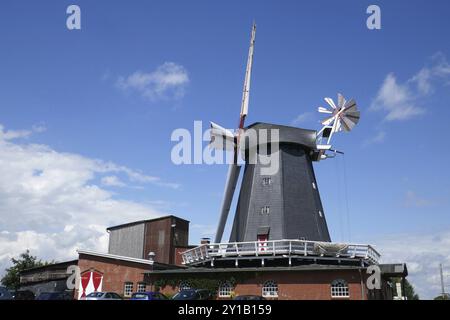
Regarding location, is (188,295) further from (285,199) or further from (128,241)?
(128,241)

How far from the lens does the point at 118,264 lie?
1369 inches

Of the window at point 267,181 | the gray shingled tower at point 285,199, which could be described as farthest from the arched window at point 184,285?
the window at point 267,181

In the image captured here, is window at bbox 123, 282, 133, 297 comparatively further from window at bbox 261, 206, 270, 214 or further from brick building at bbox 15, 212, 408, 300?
window at bbox 261, 206, 270, 214

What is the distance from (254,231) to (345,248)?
730cm

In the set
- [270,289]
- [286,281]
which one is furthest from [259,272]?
[286,281]

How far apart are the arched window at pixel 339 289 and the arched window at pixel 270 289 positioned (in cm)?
366

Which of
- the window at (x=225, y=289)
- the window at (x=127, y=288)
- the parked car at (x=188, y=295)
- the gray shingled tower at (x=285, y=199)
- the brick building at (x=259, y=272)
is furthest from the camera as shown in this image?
the window at (x=127, y=288)

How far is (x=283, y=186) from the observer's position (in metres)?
34.7

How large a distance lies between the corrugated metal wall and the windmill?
13.0 metres

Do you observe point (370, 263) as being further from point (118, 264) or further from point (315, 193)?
point (118, 264)

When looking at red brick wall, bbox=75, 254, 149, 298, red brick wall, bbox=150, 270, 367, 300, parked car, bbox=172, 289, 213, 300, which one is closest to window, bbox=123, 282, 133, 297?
→ red brick wall, bbox=75, 254, 149, 298

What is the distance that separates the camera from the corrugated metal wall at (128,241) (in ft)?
152

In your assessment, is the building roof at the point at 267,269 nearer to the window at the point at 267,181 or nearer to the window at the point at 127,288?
the window at the point at 127,288
